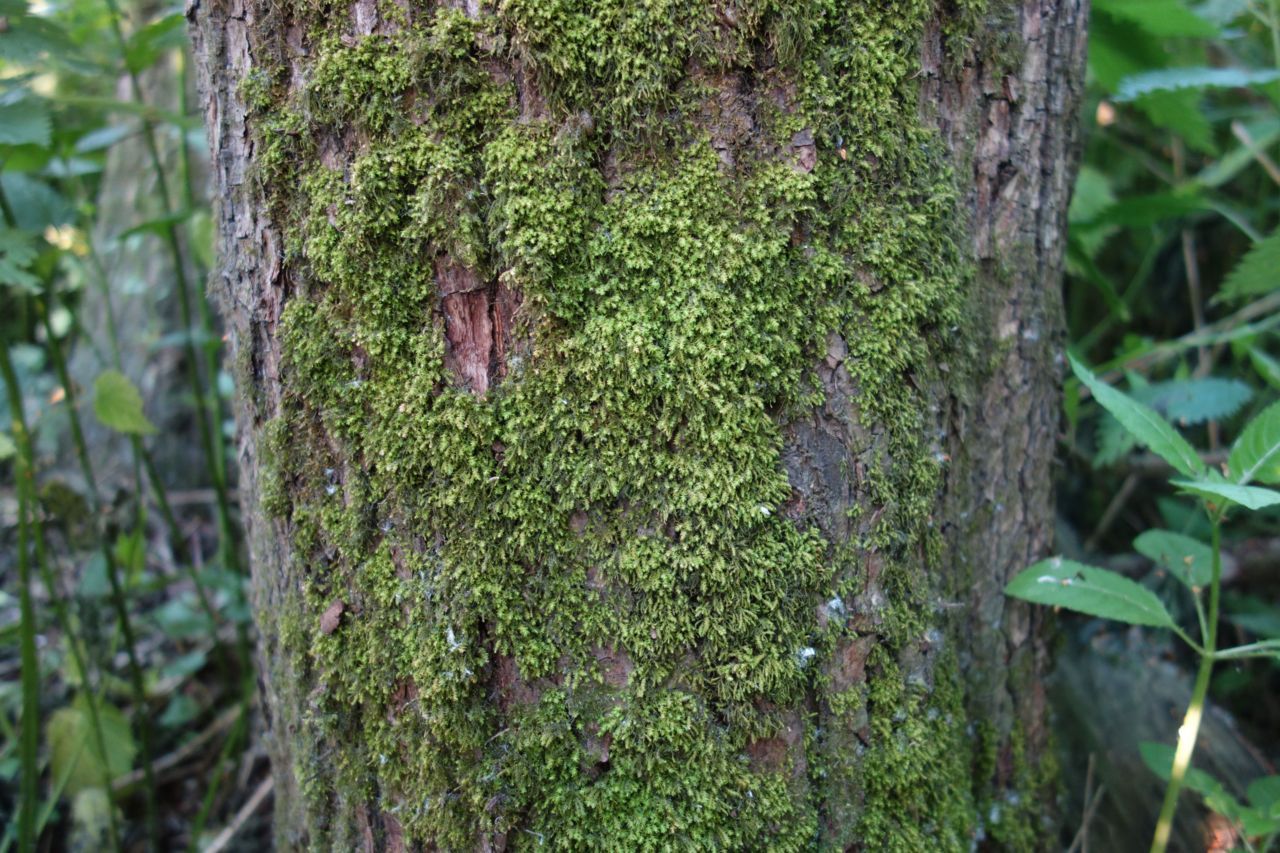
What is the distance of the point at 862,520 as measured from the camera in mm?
1140

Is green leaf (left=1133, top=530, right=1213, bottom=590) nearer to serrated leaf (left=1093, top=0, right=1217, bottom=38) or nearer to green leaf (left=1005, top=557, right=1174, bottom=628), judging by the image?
green leaf (left=1005, top=557, right=1174, bottom=628)

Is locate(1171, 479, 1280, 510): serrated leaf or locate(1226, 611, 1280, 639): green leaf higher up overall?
locate(1171, 479, 1280, 510): serrated leaf

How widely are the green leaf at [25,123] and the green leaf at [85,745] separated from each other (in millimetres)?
1281

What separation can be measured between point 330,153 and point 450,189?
199mm

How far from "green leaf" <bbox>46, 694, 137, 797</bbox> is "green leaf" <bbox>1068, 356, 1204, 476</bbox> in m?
2.22

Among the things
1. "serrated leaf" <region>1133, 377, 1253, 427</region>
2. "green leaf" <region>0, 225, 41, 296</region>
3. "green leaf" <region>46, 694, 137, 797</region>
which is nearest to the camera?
"green leaf" <region>0, 225, 41, 296</region>

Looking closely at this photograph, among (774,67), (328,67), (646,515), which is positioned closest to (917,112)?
(774,67)

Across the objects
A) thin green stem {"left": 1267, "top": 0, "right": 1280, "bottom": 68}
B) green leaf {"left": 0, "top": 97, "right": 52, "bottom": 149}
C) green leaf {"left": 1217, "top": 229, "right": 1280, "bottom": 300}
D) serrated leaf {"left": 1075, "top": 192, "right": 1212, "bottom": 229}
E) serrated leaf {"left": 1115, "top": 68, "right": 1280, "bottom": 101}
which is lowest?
green leaf {"left": 1217, "top": 229, "right": 1280, "bottom": 300}

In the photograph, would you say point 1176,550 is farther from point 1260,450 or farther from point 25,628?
point 25,628

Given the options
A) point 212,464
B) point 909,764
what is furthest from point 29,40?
point 909,764

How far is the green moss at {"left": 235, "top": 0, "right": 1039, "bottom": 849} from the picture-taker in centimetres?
103

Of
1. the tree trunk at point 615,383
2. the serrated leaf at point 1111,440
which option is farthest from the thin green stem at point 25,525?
the serrated leaf at point 1111,440

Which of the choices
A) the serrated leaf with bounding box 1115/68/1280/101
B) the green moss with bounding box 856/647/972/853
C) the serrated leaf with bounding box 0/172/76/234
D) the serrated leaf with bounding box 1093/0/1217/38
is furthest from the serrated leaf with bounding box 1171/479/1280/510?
the serrated leaf with bounding box 0/172/76/234

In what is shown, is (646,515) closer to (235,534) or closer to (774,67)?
(774,67)
